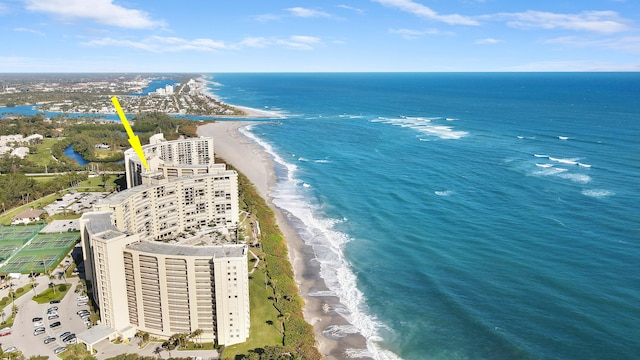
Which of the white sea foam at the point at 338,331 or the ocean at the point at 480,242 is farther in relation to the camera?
the white sea foam at the point at 338,331

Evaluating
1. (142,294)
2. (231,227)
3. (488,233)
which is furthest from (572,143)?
(142,294)

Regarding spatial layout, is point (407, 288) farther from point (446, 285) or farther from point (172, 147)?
point (172, 147)

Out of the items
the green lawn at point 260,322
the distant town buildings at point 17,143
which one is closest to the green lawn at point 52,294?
the green lawn at point 260,322

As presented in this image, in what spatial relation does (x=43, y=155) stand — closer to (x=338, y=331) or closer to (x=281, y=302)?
(x=281, y=302)

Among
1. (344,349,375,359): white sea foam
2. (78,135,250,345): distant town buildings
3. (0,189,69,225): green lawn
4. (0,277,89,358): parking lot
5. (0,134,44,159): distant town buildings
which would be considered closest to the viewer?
(78,135,250,345): distant town buildings

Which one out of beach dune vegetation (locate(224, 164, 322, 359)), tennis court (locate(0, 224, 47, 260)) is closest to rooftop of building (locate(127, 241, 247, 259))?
beach dune vegetation (locate(224, 164, 322, 359))

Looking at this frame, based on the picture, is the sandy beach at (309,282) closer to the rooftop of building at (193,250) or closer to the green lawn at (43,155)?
the rooftop of building at (193,250)

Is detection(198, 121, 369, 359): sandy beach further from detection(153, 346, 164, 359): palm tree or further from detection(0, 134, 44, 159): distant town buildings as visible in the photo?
detection(0, 134, 44, 159): distant town buildings
